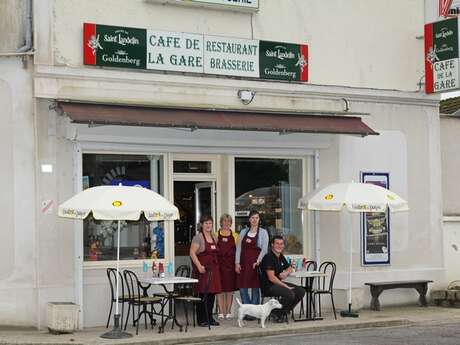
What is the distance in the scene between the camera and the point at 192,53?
1362 centimetres

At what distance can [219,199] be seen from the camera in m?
14.3

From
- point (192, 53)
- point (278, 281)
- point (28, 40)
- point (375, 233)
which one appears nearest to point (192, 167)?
point (192, 53)

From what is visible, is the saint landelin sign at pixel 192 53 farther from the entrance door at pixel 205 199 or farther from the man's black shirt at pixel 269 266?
the man's black shirt at pixel 269 266

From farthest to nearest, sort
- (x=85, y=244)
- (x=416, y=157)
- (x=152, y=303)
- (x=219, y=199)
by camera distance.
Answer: (x=416, y=157)
(x=219, y=199)
(x=85, y=244)
(x=152, y=303)

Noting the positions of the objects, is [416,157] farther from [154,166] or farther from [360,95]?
[154,166]

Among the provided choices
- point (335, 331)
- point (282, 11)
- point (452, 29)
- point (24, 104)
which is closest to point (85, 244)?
point (24, 104)

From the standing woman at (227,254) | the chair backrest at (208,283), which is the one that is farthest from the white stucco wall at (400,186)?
the chair backrest at (208,283)

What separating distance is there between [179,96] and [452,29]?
5.34 meters

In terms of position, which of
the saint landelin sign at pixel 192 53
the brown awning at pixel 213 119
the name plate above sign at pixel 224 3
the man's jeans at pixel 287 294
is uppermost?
the name plate above sign at pixel 224 3

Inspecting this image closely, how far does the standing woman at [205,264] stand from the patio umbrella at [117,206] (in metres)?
1.43

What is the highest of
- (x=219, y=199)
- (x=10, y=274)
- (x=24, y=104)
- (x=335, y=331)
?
(x=24, y=104)

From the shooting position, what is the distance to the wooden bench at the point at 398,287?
48.4 ft

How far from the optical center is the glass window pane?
45.8ft

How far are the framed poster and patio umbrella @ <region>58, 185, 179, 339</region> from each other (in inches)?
190
